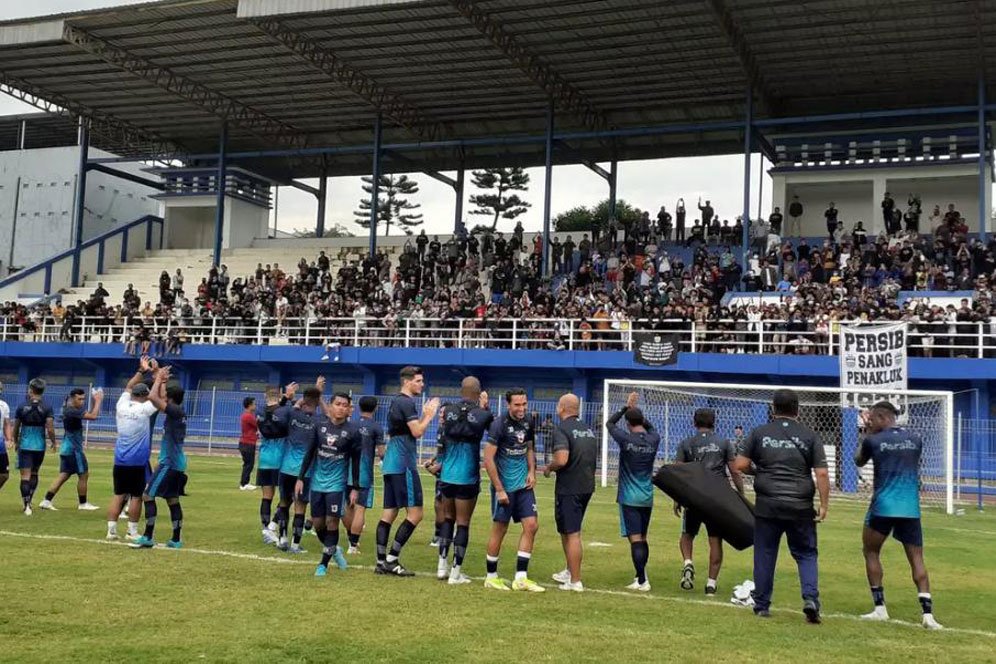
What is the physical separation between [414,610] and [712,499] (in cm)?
353

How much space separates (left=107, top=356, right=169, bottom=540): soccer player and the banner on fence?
2000 centimetres

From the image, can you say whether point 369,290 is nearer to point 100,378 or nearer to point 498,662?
point 100,378

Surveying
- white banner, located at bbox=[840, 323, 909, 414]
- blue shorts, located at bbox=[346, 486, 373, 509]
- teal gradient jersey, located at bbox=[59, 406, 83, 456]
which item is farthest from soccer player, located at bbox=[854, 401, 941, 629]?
white banner, located at bbox=[840, 323, 909, 414]

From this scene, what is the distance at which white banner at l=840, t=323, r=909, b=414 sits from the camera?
2188cm

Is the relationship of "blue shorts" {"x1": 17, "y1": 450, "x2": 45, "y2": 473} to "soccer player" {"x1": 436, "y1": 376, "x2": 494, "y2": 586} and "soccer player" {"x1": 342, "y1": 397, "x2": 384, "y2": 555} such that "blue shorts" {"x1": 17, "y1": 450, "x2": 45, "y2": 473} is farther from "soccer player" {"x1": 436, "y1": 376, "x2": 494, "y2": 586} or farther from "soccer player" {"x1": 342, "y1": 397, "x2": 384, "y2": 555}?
"soccer player" {"x1": 436, "y1": 376, "x2": 494, "y2": 586}

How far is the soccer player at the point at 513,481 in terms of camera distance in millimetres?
10062

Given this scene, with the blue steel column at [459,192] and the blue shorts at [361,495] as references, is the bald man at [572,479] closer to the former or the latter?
the blue shorts at [361,495]

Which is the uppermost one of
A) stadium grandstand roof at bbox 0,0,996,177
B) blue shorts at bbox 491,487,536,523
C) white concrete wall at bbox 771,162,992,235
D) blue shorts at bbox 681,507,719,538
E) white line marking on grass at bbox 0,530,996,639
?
stadium grandstand roof at bbox 0,0,996,177

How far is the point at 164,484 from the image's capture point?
1222 centimetres

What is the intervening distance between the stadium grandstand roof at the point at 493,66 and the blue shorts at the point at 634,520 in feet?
80.4

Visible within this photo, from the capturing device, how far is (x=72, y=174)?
54.7 metres

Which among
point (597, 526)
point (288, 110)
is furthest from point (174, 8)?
point (597, 526)

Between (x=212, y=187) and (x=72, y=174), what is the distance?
334 inches

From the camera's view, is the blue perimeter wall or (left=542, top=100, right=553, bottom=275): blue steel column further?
(left=542, top=100, right=553, bottom=275): blue steel column
